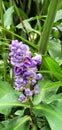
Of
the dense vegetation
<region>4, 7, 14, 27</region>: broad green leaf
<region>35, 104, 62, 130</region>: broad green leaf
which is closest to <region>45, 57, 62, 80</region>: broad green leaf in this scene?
the dense vegetation

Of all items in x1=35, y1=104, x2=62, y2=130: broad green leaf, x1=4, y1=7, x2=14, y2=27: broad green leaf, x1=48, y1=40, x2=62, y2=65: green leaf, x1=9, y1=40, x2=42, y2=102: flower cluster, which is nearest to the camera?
x1=9, y1=40, x2=42, y2=102: flower cluster

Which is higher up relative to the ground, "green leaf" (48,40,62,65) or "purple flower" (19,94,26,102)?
"green leaf" (48,40,62,65)

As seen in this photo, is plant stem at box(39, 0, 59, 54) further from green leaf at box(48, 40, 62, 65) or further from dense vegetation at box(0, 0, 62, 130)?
green leaf at box(48, 40, 62, 65)

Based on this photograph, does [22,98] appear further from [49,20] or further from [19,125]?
[49,20]

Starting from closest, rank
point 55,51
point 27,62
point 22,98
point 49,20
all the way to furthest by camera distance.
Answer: point 27,62 < point 22,98 < point 49,20 < point 55,51

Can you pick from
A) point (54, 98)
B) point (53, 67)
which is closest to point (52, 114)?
point (54, 98)

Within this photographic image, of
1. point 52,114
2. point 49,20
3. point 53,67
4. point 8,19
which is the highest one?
point 8,19

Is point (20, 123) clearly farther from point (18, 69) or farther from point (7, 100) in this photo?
point (18, 69)
